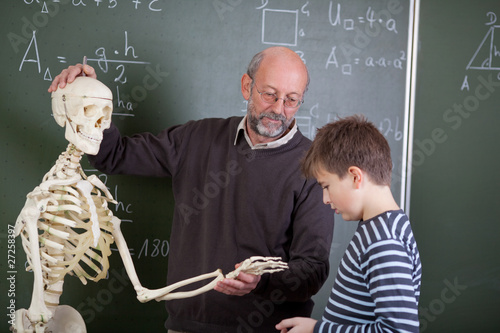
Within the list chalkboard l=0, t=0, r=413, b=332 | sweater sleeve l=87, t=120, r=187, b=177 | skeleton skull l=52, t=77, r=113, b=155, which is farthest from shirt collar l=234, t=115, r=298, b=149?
skeleton skull l=52, t=77, r=113, b=155

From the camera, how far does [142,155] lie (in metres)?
2.31

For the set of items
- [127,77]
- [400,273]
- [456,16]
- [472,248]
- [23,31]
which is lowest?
[472,248]

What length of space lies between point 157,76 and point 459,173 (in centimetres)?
159

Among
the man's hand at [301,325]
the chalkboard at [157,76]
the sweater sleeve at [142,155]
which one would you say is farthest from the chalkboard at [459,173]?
the man's hand at [301,325]

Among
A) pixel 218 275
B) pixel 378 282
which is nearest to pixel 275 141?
pixel 218 275

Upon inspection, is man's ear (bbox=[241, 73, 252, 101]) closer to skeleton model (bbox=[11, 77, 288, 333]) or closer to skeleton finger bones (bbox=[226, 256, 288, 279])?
skeleton model (bbox=[11, 77, 288, 333])

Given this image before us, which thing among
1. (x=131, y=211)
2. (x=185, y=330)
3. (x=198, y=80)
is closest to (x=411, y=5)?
(x=198, y=80)

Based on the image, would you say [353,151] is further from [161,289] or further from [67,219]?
[67,219]

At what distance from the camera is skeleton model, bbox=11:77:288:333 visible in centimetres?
178

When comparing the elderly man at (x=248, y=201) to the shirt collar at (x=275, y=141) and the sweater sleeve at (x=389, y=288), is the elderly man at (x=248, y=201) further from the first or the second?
the sweater sleeve at (x=389, y=288)

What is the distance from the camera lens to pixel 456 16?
9.66 feet

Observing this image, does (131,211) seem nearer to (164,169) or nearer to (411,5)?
(164,169)

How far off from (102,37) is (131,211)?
0.79 m

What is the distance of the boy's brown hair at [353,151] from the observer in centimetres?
150
